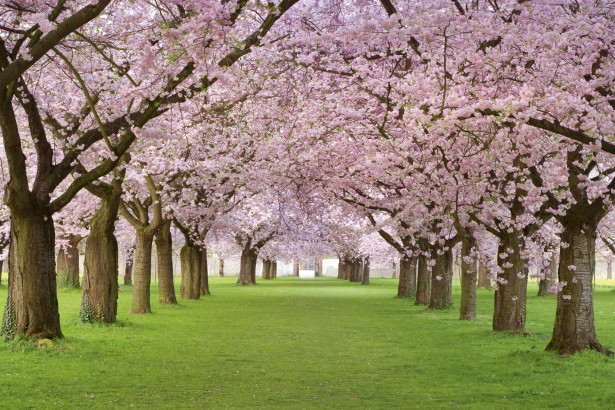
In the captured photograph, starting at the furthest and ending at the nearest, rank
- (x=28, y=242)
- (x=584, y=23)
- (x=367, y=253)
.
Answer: (x=367, y=253)
(x=28, y=242)
(x=584, y=23)

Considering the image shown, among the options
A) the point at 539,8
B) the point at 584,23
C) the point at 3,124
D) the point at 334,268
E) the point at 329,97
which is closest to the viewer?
the point at 584,23

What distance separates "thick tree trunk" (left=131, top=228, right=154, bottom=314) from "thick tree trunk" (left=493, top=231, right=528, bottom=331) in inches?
518

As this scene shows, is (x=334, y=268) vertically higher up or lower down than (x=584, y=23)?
lower down

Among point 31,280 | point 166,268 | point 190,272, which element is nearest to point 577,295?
point 31,280

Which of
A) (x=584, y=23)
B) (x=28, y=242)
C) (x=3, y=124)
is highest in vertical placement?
(x=584, y=23)

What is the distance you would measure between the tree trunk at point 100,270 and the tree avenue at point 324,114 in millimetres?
47

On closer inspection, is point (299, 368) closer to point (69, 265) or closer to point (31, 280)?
point (31, 280)

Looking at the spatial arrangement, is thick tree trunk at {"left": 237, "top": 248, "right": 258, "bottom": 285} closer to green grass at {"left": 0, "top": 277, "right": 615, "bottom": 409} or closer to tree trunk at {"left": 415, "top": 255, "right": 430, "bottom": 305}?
tree trunk at {"left": 415, "top": 255, "right": 430, "bottom": 305}

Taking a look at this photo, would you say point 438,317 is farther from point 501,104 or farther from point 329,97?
point 501,104

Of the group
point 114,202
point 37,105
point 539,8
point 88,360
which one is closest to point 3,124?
point 37,105

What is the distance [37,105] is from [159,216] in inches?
458

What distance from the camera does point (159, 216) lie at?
1061 inches

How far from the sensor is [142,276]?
27.1 m

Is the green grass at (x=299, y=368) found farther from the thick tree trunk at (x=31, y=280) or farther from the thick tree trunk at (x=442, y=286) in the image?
the thick tree trunk at (x=442, y=286)
